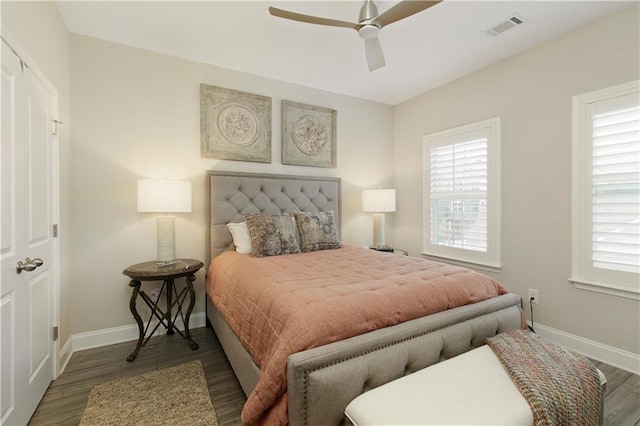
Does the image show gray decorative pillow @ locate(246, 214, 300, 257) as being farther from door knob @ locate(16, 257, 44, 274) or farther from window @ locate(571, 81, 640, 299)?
window @ locate(571, 81, 640, 299)

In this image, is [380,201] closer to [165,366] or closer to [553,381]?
[553,381]

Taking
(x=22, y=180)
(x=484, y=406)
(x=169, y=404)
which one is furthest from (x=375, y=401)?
(x=22, y=180)

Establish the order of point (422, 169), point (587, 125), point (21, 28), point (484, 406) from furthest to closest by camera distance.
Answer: point (422, 169)
point (587, 125)
point (21, 28)
point (484, 406)

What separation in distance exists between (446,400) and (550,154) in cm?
264

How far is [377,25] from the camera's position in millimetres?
2006

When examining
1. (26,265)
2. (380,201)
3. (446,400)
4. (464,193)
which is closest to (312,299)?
(446,400)

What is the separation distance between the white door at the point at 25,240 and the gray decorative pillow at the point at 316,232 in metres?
2.04

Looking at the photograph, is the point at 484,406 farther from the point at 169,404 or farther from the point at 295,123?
the point at 295,123

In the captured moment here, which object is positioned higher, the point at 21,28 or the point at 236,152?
the point at 21,28

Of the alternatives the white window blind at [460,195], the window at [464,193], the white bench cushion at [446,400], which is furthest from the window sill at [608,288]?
the white bench cushion at [446,400]

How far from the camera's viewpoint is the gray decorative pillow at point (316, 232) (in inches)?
121

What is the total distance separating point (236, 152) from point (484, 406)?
3055mm

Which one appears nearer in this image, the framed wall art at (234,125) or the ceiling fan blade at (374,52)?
the ceiling fan blade at (374,52)

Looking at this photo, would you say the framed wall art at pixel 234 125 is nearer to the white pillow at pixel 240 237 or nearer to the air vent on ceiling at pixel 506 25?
the white pillow at pixel 240 237
